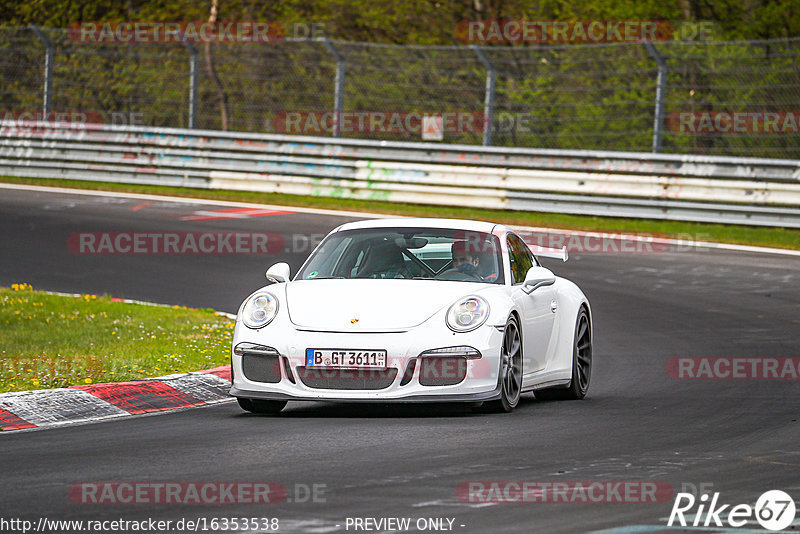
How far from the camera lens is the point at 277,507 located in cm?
565

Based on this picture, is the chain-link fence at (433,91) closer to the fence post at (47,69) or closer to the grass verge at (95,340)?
the fence post at (47,69)

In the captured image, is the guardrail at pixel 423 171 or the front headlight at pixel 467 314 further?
the guardrail at pixel 423 171

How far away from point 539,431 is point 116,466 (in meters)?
2.43

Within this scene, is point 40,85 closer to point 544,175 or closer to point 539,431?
point 544,175

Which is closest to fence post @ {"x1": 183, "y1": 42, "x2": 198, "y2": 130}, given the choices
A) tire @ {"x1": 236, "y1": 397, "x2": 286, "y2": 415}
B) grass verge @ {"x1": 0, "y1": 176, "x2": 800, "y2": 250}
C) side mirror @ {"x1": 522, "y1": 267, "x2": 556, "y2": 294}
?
grass verge @ {"x1": 0, "y1": 176, "x2": 800, "y2": 250}

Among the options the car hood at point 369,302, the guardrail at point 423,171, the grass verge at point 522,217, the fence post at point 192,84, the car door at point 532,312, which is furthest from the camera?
the fence post at point 192,84

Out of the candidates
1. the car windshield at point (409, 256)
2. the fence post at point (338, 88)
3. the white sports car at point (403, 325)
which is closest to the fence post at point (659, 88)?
the fence post at point (338, 88)

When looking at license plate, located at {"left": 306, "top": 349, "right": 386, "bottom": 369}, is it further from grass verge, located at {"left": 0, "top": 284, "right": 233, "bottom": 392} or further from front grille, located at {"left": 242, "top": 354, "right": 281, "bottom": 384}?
grass verge, located at {"left": 0, "top": 284, "right": 233, "bottom": 392}

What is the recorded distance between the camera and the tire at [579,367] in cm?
971

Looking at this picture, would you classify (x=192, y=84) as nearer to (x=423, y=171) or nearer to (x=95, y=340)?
(x=423, y=171)

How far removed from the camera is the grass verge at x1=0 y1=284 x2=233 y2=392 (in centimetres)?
966

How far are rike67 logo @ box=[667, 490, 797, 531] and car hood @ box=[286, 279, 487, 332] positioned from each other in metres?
2.64

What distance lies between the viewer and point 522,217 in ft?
72.6

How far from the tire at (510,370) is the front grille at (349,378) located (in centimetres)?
70
